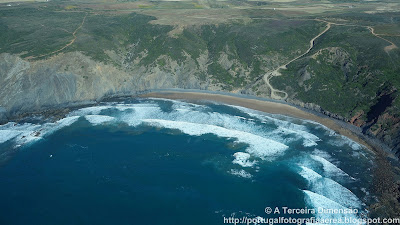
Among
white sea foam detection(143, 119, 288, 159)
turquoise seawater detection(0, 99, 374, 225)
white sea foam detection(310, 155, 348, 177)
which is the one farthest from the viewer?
white sea foam detection(143, 119, 288, 159)

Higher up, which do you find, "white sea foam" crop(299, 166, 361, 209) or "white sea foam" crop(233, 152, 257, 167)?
"white sea foam" crop(233, 152, 257, 167)

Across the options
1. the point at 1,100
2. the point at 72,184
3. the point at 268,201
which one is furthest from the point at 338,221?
the point at 1,100

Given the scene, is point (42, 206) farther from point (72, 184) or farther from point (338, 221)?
point (338, 221)

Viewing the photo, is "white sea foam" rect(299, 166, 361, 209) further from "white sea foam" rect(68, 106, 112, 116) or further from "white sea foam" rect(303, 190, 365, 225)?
"white sea foam" rect(68, 106, 112, 116)

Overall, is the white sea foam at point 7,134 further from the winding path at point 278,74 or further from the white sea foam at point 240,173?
the winding path at point 278,74

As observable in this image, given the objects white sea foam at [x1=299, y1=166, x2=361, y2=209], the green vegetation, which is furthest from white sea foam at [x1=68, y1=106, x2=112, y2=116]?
white sea foam at [x1=299, y1=166, x2=361, y2=209]

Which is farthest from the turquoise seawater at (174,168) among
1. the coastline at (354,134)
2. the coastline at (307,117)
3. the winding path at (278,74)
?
the winding path at (278,74)
